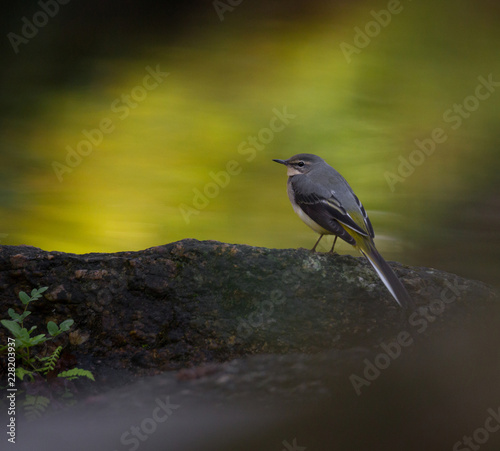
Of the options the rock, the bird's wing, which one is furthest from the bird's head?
the rock

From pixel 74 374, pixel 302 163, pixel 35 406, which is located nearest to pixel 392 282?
pixel 302 163

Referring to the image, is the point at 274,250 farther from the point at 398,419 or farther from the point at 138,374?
the point at 398,419

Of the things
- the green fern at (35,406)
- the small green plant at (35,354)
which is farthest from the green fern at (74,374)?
the green fern at (35,406)

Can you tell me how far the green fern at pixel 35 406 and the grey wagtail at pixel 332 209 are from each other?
1387 millimetres

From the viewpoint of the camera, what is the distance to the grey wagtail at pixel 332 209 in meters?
2.62

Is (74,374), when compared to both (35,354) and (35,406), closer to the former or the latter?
(35,406)

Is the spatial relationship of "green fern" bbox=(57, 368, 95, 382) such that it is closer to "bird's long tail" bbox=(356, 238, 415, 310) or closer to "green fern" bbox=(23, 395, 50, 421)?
"green fern" bbox=(23, 395, 50, 421)

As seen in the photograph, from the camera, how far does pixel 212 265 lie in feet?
8.46

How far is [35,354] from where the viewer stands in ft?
7.84

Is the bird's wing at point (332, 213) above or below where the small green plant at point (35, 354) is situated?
above

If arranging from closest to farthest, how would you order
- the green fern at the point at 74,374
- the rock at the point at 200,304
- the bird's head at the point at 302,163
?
the green fern at the point at 74,374
the rock at the point at 200,304
the bird's head at the point at 302,163

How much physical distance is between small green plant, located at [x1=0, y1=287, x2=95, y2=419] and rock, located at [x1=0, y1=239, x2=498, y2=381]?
10 centimetres

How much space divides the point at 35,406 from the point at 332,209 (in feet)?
5.21

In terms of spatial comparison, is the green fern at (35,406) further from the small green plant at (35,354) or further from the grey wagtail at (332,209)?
the grey wagtail at (332,209)
